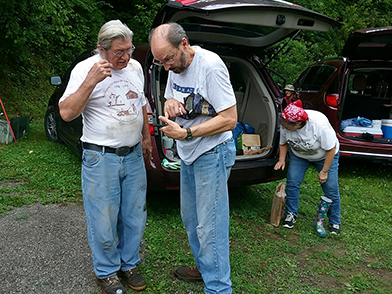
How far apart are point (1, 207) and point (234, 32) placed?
3.01 metres

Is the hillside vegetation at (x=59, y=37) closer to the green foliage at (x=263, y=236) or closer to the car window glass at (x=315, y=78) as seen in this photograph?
the car window glass at (x=315, y=78)

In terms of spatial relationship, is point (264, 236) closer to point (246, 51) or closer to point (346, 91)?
point (246, 51)

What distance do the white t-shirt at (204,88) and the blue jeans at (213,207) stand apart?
2.5 inches

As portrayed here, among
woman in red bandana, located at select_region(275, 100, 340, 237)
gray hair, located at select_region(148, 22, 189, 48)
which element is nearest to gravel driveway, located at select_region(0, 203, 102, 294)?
gray hair, located at select_region(148, 22, 189, 48)

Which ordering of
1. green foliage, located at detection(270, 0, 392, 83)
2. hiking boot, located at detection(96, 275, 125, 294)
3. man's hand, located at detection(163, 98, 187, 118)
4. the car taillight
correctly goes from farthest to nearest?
green foliage, located at detection(270, 0, 392, 83)
the car taillight
hiking boot, located at detection(96, 275, 125, 294)
man's hand, located at detection(163, 98, 187, 118)

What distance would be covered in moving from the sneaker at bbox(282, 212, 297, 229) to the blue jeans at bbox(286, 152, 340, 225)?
0.15 ft

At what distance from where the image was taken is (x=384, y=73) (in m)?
7.02

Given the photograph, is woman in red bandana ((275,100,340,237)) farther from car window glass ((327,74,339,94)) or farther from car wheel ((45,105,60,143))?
car wheel ((45,105,60,143))

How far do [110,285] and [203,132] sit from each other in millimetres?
1314

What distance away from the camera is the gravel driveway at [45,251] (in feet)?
9.02

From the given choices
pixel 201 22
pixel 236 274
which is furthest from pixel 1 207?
pixel 201 22

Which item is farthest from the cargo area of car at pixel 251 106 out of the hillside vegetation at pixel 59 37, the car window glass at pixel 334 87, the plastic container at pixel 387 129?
the hillside vegetation at pixel 59 37

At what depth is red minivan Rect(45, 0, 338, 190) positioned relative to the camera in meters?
3.05

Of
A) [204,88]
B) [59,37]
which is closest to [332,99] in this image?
[204,88]
